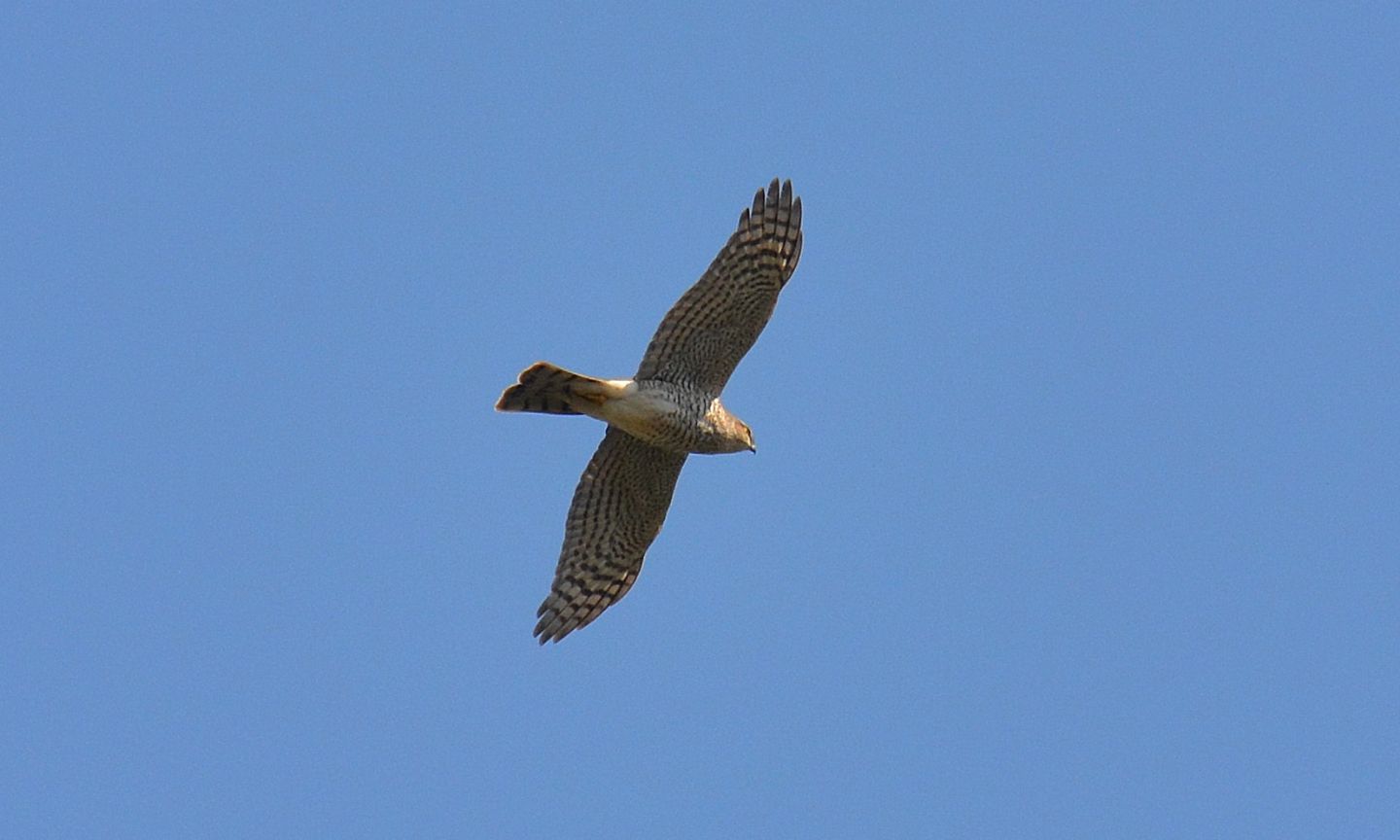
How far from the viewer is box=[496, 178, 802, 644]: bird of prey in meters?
15.6

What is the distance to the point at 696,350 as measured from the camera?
15.9 m

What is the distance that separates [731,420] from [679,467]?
59 cm

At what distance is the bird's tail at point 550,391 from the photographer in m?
15.3

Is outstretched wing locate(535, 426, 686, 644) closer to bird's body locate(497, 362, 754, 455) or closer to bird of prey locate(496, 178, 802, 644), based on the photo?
bird of prey locate(496, 178, 802, 644)

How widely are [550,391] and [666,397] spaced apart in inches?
35.5

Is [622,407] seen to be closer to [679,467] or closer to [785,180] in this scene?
[679,467]

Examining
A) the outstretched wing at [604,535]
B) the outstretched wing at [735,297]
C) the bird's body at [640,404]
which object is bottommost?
the outstretched wing at [604,535]

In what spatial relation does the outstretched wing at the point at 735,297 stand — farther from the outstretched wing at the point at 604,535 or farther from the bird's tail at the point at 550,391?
the outstretched wing at the point at 604,535

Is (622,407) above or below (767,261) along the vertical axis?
below

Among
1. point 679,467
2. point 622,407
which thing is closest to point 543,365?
point 622,407

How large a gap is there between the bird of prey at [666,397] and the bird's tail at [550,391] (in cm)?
1

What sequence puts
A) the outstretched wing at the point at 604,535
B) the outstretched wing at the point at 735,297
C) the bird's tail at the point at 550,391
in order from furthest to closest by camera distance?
the outstretched wing at the point at 604,535, the outstretched wing at the point at 735,297, the bird's tail at the point at 550,391

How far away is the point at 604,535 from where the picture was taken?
16.8m

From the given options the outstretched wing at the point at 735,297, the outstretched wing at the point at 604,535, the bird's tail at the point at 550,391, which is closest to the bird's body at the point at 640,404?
the bird's tail at the point at 550,391
